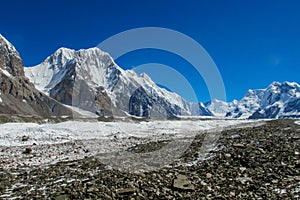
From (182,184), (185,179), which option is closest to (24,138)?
(185,179)

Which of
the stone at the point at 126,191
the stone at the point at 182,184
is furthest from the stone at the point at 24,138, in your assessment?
the stone at the point at 182,184

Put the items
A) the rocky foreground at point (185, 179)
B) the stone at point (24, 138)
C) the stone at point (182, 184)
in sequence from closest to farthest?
the rocky foreground at point (185, 179)
the stone at point (182, 184)
the stone at point (24, 138)

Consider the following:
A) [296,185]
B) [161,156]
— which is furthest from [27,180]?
[296,185]

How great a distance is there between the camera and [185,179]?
15.0 metres

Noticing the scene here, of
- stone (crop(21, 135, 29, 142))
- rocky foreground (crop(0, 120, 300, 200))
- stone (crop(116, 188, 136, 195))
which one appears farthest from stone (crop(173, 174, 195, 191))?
stone (crop(21, 135, 29, 142))

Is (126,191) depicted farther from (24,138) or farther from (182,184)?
(24,138)

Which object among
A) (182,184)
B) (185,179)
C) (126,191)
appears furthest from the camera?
(185,179)

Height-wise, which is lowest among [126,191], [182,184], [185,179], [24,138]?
[126,191]

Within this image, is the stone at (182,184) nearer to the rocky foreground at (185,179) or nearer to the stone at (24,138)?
the rocky foreground at (185,179)

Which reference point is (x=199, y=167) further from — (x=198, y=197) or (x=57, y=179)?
(x=57, y=179)

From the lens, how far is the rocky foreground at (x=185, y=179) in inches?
530

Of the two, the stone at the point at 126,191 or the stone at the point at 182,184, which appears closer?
the stone at the point at 126,191

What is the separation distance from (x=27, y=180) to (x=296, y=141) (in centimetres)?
1815

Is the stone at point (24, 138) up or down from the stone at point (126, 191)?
up
